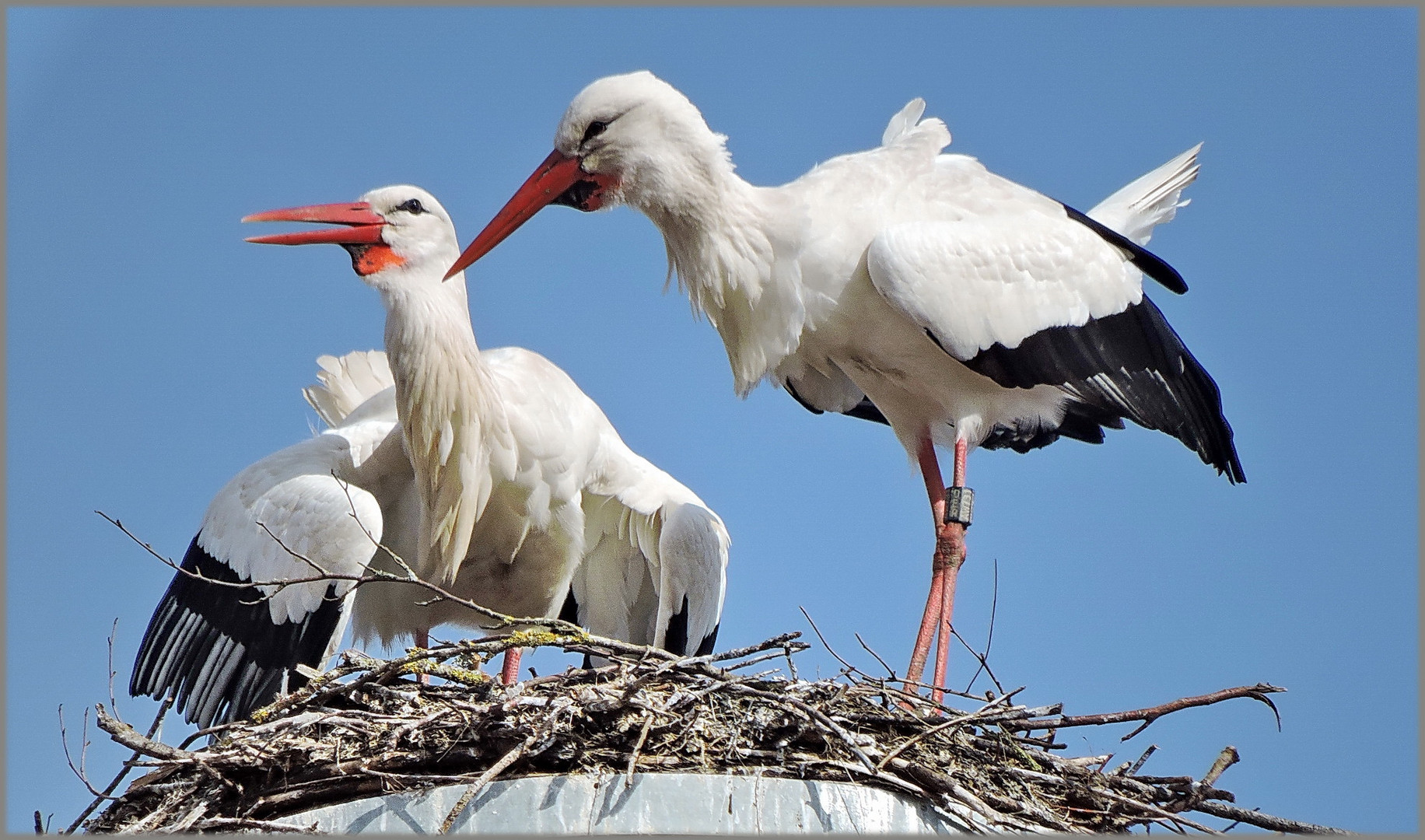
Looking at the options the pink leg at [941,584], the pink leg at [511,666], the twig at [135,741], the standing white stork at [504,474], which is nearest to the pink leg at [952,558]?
the pink leg at [941,584]

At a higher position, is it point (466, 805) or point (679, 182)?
point (679, 182)

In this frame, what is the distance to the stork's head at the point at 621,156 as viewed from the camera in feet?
17.3

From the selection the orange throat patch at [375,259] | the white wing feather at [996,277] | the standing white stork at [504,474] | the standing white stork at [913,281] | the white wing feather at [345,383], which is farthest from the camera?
the white wing feather at [345,383]

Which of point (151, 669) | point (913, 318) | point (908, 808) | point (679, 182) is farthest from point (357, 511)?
point (908, 808)

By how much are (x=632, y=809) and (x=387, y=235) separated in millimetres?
2766

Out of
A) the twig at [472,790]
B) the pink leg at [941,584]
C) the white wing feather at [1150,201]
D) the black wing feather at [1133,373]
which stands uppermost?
the white wing feather at [1150,201]

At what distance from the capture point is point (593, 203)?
5.43 meters

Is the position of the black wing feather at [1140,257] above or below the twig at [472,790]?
above

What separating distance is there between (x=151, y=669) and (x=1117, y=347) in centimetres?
334

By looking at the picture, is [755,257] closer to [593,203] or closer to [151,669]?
[593,203]

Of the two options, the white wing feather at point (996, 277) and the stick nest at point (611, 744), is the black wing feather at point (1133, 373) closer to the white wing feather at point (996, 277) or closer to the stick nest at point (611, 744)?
the white wing feather at point (996, 277)

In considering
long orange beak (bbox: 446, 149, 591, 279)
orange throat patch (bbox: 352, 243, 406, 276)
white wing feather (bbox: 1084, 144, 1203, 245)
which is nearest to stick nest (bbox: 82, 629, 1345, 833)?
long orange beak (bbox: 446, 149, 591, 279)

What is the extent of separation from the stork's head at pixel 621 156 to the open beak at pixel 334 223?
1.79 ft

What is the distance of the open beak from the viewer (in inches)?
228
